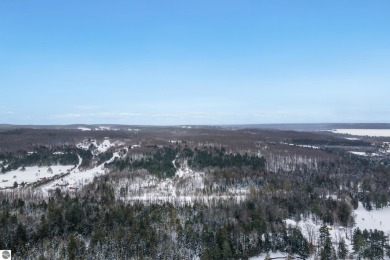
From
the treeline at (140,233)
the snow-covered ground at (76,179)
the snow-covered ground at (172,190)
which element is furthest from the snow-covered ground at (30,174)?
the treeline at (140,233)

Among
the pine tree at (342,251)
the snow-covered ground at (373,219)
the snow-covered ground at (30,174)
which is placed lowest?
the snow-covered ground at (373,219)

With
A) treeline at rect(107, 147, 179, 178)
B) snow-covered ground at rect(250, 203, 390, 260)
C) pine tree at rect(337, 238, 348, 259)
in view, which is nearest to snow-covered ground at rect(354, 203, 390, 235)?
snow-covered ground at rect(250, 203, 390, 260)

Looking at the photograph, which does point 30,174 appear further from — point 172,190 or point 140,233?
point 140,233

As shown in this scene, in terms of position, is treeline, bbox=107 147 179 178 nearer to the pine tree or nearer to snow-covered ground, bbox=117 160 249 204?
snow-covered ground, bbox=117 160 249 204

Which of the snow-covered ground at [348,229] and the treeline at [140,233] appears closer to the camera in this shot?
the treeline at [140,233]

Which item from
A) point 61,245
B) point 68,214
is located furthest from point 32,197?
point 61,245

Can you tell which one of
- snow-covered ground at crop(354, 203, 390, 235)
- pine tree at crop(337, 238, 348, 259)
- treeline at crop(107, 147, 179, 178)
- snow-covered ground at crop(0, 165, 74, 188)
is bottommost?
snow-covered ground at crop(354, 203, 390, 235)

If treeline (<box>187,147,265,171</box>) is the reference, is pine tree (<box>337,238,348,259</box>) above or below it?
below

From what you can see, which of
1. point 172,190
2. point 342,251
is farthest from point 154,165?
point 342,251

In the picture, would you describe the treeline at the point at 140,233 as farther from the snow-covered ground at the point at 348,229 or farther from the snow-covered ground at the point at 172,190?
the snow-covered ground at the point at 172,190

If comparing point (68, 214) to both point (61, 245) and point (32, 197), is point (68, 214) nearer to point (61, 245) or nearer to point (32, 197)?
point (61, 245)

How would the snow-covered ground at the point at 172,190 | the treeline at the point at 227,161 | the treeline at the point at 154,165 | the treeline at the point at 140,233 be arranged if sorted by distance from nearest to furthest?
the treeline at the point at 140,233, the snow-covered ground at the point at 172,190, the treeline at the point at 154,165, the treeline at the point at 227,161
